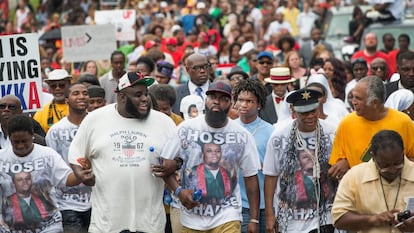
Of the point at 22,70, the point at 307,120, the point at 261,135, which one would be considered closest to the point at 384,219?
the point at 307,120

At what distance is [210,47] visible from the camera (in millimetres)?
25625

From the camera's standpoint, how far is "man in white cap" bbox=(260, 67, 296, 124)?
1391 cm

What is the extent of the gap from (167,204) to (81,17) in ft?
80.6

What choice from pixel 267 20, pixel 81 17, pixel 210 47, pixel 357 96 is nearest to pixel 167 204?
pixel 357 96

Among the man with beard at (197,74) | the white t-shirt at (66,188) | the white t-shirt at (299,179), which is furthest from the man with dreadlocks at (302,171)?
the man with beard at (197,74)

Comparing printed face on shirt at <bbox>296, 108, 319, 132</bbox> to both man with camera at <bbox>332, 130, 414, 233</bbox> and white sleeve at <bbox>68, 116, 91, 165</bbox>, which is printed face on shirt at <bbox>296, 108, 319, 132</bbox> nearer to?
man with camera at <bbox>332, 130, 414, 233</bbox>

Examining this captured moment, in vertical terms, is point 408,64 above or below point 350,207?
above

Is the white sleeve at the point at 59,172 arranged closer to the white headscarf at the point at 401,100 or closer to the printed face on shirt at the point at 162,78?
the white headscarf at the point at 401,100

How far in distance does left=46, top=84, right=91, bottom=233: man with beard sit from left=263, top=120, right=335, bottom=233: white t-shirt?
2218 millimetres

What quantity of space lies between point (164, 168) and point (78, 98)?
103 inches

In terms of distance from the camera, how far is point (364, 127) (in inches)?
409

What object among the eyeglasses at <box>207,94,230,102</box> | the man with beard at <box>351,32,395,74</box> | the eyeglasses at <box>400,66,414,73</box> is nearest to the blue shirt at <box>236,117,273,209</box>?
the eyeglasses at <box>207,94,230,102</box>

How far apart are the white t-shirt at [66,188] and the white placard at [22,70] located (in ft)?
5.05

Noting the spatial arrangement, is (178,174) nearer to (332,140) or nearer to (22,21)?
(332,140)
